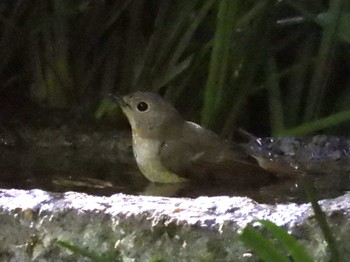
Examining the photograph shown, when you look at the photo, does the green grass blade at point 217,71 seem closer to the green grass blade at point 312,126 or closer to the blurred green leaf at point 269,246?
the green grass blade at point 312,126

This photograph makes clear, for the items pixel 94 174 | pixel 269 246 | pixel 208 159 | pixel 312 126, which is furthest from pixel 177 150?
pixel 269 246

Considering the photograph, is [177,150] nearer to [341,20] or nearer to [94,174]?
[94,174]

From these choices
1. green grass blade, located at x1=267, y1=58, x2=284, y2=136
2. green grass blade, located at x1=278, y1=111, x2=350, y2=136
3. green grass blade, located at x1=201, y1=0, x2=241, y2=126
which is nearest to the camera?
green grass blade, located at x1=278, y1=111, x2=350, y2=136

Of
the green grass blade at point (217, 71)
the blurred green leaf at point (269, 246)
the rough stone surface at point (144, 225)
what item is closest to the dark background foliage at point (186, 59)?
the green grass blade at point (217, 71)

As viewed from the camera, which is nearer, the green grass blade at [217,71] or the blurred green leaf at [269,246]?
the blurred green leaf at [269,246]

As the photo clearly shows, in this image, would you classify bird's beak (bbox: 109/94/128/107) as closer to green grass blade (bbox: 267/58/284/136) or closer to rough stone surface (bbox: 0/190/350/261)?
green grass blade (bbox: 267/58/284/136)

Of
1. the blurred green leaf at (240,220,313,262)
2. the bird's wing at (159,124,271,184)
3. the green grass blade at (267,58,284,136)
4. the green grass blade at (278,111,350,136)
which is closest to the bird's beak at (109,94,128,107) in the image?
the bird's wing at (159,124,271,184)
